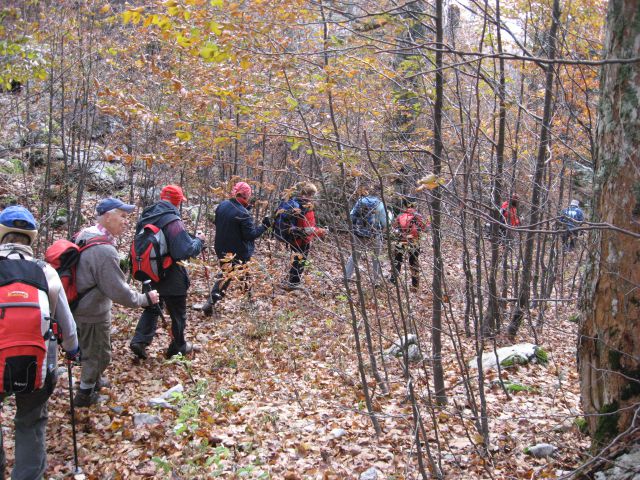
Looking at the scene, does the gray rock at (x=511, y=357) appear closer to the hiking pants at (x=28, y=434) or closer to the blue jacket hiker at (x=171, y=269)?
the blue jacket hiker at (x=171, y=269)

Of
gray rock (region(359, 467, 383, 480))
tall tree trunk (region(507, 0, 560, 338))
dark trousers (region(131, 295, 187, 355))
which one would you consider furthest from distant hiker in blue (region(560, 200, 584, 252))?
dark trousers (region(131, 295, 187, 355))

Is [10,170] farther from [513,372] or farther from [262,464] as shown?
[513,372]

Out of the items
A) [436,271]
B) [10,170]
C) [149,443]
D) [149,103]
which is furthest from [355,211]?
[10,170]

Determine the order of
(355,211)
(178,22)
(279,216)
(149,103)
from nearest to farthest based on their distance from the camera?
(178,22) < (355,211) < (279,216) < (149,103)

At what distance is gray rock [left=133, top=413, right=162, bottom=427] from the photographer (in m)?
5.46

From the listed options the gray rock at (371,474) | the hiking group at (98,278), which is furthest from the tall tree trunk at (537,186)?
the gray rock at (371,474)

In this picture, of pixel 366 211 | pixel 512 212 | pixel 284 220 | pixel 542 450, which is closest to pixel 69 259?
pixel 366 211

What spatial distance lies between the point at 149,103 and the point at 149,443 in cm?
746

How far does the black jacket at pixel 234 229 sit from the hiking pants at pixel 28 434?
464 centimetres

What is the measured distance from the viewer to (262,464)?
4758 mm

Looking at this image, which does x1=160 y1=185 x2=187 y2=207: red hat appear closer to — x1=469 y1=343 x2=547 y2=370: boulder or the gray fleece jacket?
the gray fleece jacket

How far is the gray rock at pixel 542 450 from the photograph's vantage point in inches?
170

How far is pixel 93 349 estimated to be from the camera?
554 cm

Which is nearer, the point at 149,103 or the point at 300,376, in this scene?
the point at 300,376
